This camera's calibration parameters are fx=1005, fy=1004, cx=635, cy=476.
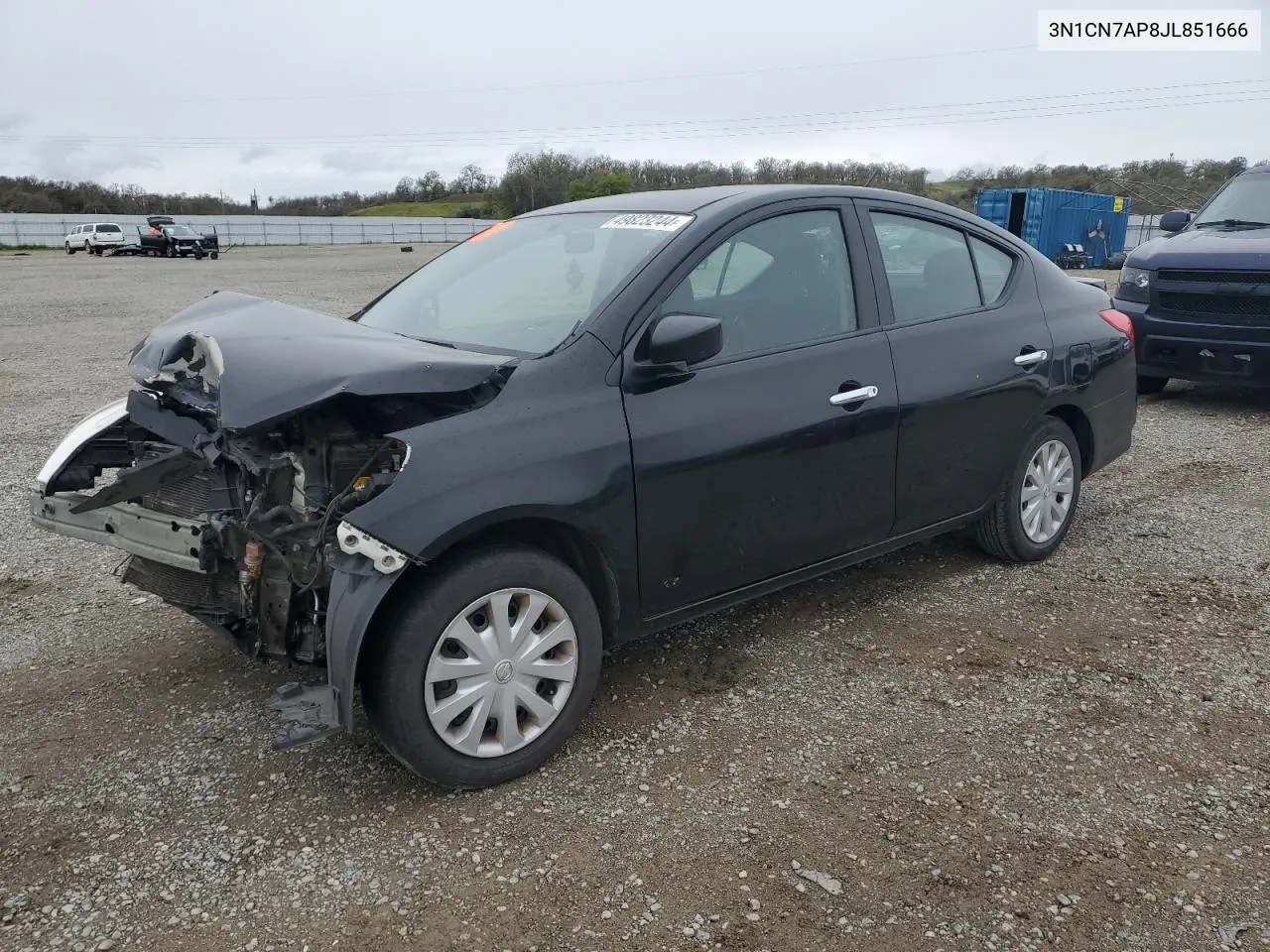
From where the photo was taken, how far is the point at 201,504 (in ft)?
10.5

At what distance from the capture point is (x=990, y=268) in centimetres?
454

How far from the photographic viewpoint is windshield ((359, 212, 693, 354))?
3.45m

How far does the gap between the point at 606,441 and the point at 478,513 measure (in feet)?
1.67

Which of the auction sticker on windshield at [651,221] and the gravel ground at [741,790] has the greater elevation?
the auction sticker on windshield at [651,221]

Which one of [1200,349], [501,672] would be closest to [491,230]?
[501,672]

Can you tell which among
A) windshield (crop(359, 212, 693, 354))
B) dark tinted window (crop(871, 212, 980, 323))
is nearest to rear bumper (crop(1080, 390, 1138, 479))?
dark tinted window (crop(871, 212, 980, 323))

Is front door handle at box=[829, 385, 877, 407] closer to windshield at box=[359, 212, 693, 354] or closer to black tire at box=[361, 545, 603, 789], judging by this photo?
windshield at box=[359, 212, 693, 354]

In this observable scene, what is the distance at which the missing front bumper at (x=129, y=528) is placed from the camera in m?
3.11

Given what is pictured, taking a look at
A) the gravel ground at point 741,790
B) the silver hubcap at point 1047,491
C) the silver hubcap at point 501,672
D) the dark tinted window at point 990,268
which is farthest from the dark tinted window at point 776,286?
the silver hubcap at point 1047,491

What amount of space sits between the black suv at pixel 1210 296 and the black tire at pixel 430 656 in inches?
270

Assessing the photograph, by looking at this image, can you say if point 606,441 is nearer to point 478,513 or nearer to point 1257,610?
point 478,513

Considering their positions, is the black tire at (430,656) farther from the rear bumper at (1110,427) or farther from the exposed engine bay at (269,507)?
the rear bumper at (1110,427)

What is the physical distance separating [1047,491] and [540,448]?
289 centimetres

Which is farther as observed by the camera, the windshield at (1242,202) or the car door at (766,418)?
the windshield at (1242,202)
